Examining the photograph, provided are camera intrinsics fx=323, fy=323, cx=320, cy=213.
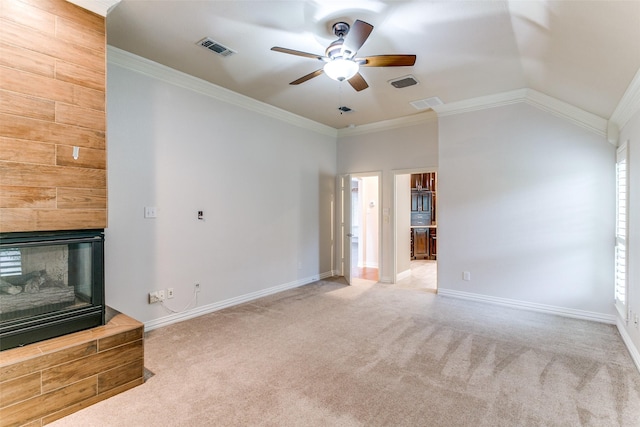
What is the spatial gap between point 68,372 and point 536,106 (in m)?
5.32

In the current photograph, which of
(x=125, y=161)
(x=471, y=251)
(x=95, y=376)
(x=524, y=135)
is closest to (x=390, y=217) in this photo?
(x=471, y=251)

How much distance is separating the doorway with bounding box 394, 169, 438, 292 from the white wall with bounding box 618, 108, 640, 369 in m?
2.41

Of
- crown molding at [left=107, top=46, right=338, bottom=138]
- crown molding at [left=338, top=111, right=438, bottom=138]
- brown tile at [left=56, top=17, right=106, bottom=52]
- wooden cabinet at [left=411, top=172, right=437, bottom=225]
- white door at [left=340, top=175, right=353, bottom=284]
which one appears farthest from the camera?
wooden cabinet at [left=411, top=172, right=437, bottom=225]

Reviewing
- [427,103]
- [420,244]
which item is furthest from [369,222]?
[427,103]

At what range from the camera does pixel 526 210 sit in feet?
13.7

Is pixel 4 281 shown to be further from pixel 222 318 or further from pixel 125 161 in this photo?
pixel 222 318

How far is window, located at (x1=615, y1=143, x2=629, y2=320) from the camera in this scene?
327 cm

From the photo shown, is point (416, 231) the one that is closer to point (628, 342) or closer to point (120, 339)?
point (628, 342)

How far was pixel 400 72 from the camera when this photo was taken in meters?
3.56

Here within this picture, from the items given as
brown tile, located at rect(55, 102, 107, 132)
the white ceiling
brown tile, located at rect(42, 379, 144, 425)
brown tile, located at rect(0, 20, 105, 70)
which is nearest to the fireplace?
brown tile, located at rect(42, 379, 144, 425)

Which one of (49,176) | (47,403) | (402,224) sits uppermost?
(49,176)

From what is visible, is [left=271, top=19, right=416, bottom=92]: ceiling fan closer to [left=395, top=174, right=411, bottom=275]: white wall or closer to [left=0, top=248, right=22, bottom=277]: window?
[left=0, top=248, right=22, bottom=277]: window

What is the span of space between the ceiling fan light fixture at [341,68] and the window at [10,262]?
2.55m

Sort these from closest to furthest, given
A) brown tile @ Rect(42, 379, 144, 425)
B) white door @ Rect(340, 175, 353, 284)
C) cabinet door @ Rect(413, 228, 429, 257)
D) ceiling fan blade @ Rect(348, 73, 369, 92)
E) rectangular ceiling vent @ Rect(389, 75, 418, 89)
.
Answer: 1. brown tile @ Rect(42, 379, 144, 425)
2. ceiling fan blade @ Rect(348, 73, 369, 92)
3. rectangular ceiling vent @ Rect(389, 75, 418, 89)
4. white door @ Rect(340, 175, 353, 284)
5. cabinet door @ Rect(413, 228, 429, 257)
